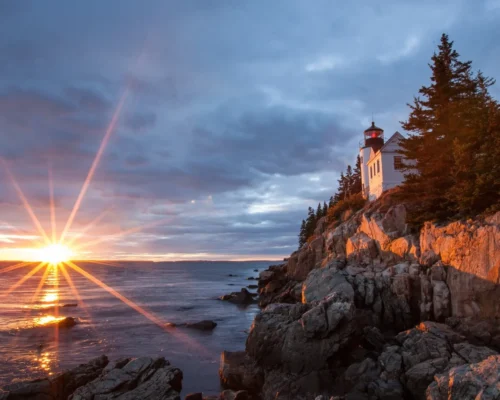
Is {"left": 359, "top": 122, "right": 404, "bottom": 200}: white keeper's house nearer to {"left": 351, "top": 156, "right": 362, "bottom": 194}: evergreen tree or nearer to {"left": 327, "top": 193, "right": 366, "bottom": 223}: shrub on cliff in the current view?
{"left": 327, "top": 193, "right": 366, "bottom": 223}: shrub on cliff

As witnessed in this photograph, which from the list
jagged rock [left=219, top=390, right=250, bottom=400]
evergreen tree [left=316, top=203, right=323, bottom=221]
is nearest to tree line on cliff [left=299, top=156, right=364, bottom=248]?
evergreen tree [left=316, top=203, right=323, bottom=221]

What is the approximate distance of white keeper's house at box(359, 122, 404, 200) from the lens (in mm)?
35906

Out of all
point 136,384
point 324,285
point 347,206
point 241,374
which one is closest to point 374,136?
point 347,206

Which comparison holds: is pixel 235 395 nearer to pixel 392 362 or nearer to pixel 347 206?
pixel 392 362

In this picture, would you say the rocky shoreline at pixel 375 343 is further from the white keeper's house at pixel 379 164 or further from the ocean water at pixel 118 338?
the white keeper's house at pixel 379 164

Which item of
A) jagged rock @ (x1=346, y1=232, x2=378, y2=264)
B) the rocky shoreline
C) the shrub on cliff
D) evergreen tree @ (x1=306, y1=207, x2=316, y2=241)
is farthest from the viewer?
evergreen tree @ (x1=306, y1=207, x2=316, y2=241)

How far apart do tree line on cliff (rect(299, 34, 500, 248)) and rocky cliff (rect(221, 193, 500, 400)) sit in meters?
1.38

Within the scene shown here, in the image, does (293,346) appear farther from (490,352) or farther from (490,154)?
(490,154)

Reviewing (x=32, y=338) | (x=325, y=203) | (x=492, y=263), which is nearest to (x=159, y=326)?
(x=32, y=338)

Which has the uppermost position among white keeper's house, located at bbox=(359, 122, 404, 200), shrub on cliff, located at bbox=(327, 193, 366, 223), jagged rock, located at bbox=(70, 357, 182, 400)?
white keeper's house, located at bbox=(359, 122, 404, 200)

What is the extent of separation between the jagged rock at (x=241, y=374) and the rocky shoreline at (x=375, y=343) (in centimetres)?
4

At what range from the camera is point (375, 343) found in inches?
620

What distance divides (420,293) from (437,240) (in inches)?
134

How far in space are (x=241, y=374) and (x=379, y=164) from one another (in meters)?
28.3
